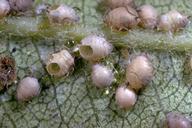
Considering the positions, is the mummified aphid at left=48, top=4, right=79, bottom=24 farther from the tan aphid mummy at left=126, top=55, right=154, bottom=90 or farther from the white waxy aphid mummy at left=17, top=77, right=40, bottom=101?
the tan aphid mummy at left=126, top=55, right=154, bottom=90

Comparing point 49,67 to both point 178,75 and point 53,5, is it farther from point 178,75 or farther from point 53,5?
point 178,75

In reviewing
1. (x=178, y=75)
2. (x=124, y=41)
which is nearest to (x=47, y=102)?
(x=124, y=41)

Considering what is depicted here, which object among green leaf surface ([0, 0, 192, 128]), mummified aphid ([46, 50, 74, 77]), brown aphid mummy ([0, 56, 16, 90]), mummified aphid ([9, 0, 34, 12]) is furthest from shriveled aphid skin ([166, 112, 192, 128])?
mummified aphid ([9, 0, 34, 12])

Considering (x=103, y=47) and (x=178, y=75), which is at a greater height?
(x=103, y=47)

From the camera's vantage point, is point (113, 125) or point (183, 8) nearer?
point (113, 125)

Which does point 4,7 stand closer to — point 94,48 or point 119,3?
point 94,48

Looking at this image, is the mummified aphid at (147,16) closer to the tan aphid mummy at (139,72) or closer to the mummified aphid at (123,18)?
the mummified aphid at (123,18)
